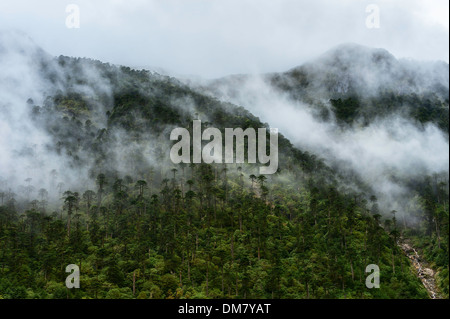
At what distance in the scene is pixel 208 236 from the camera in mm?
107938

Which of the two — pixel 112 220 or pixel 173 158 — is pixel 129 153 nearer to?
pixel 173 158

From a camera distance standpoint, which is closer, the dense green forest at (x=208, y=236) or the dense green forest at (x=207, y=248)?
the dense green forest at (x=207, y=248)

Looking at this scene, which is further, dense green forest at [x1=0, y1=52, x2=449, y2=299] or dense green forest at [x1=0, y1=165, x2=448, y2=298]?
dense green forest at [x1=0, y1=52, x2=449, y2=299]

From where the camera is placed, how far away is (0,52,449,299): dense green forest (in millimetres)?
84250

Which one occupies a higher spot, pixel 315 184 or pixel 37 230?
pixel 315 184

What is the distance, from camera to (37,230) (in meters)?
115

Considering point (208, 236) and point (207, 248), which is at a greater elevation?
point (208, 236)

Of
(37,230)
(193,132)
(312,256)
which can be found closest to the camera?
(312,256)

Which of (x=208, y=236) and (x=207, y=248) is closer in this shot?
(x=207, y=248)

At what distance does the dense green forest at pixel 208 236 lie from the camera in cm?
8425
